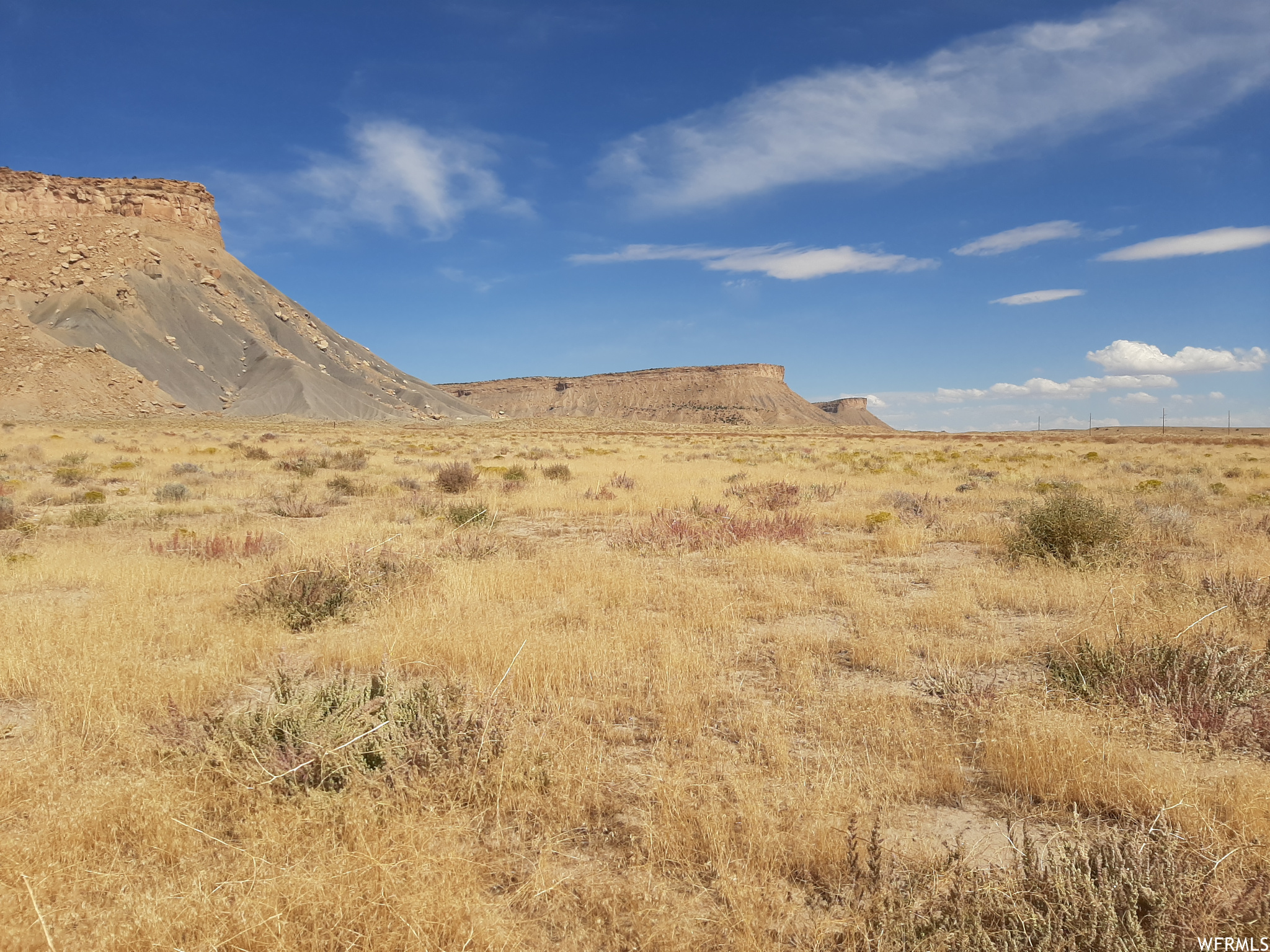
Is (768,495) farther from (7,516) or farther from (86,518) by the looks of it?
(7,516)

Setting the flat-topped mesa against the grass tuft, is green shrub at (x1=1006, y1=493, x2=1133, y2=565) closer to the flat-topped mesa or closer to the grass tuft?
the grass tuft

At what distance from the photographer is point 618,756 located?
11.0 ft

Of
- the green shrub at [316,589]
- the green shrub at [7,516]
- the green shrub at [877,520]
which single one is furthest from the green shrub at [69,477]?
the green shrub at [877,520]

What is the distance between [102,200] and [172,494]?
382ft

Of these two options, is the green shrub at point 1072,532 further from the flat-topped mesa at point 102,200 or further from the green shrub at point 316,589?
the flat-topped mesa at point 102,200

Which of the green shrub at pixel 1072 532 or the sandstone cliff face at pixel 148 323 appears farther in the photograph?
the sandstone cliff face at pixel 148 323

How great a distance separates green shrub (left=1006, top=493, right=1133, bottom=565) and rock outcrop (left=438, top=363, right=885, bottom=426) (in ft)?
486

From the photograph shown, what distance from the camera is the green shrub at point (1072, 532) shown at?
7199 mm

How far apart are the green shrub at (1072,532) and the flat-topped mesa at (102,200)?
11904 cm

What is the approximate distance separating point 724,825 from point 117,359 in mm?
91345

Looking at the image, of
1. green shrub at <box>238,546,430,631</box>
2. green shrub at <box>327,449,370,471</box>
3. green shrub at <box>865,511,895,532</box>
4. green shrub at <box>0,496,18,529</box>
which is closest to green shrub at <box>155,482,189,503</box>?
green shrub at <box>0,496,18,529</box>

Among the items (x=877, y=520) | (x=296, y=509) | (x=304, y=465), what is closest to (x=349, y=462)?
(x=304, y=465)

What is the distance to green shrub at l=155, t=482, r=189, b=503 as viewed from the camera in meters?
12.5

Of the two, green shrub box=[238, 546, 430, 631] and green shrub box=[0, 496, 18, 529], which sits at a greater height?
green shrub box=[0, 496, 18, 529]
